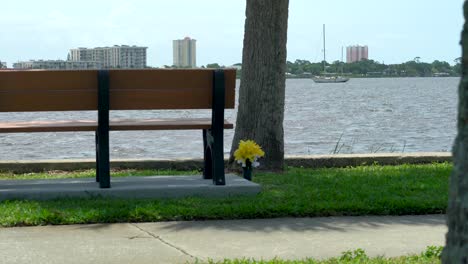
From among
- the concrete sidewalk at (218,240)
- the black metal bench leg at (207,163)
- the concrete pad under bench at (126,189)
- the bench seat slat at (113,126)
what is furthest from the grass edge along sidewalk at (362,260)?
the black metal bench leg at (207,163)

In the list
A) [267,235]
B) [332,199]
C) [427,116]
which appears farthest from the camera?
[427,116]

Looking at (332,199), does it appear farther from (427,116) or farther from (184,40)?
(427,116)

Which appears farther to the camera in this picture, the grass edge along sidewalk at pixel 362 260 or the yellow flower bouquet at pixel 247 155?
the yellow flower bouquet at pixel 247 155

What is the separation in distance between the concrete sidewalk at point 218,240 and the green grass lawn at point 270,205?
155 mm

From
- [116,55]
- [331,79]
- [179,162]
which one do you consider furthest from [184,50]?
[331,79]

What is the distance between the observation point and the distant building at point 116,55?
97.0 ft

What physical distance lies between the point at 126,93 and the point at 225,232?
216cm

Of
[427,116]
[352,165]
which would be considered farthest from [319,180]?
[427,116]

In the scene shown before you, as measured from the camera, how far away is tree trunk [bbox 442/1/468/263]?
3.53 meters

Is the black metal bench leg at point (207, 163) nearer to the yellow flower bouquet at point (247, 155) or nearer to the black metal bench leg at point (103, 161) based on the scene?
the yellow flower bouquet at point (247, 155)

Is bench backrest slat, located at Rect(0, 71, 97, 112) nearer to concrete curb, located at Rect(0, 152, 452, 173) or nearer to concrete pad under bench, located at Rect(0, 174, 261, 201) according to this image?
concrete pad under bench, located at Rect(0, 174, 261, 201)

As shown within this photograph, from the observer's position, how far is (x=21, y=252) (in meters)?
6.35

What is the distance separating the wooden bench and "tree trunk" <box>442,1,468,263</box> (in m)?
5.24

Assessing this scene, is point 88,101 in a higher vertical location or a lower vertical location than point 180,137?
higher
